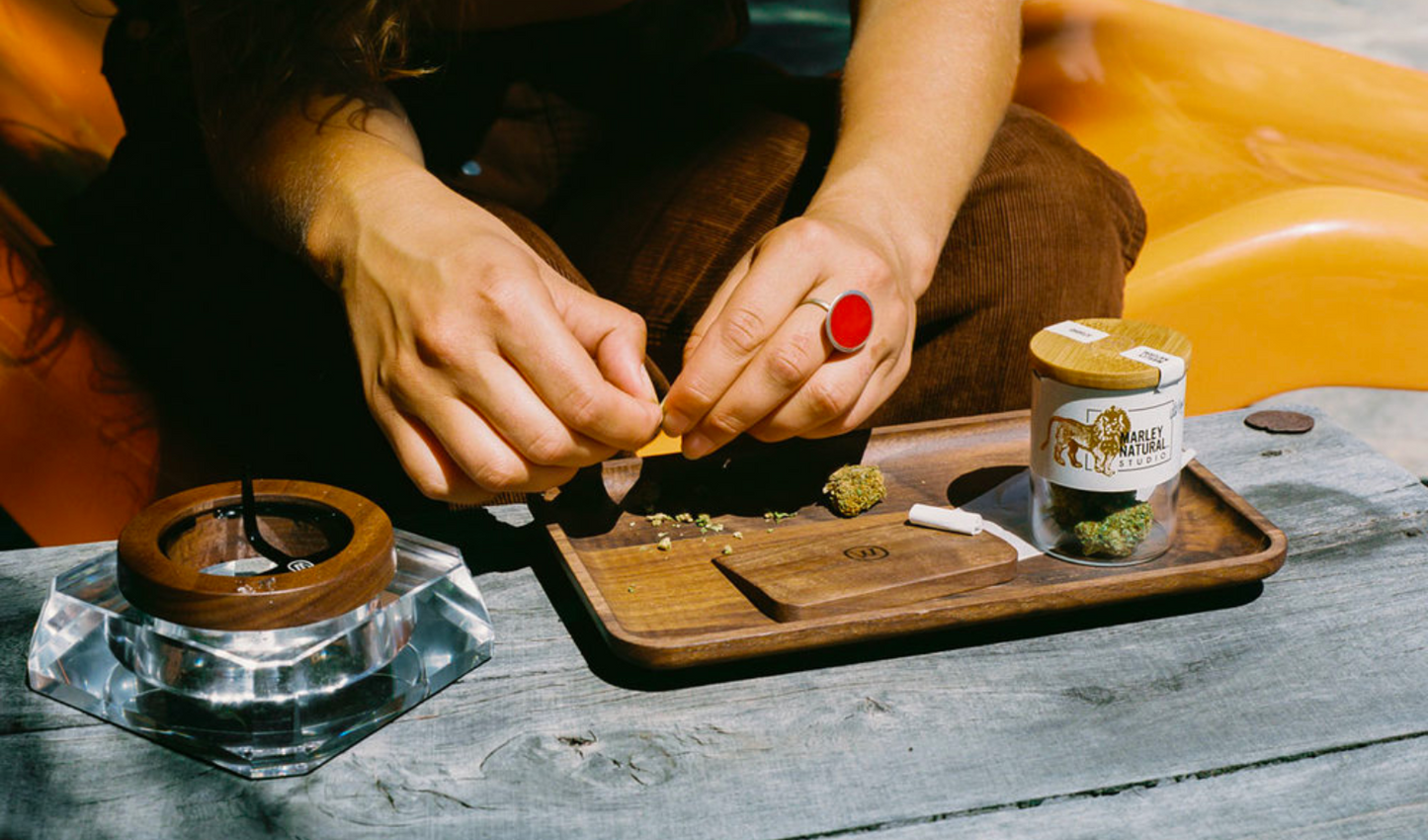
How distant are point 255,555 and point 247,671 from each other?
88 millimetres

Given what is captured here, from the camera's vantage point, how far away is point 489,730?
692 millimetres

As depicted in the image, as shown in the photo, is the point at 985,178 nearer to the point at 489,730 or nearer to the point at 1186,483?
the point at 1186,483

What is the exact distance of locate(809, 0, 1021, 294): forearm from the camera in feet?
3.09

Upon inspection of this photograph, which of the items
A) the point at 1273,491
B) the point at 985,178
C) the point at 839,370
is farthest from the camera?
the point at 985,178

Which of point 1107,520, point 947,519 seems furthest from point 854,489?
point 1107,520

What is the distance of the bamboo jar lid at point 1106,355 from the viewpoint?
724 millimetres

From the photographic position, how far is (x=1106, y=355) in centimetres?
75

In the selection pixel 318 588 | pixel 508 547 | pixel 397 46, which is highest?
pixel 397 46

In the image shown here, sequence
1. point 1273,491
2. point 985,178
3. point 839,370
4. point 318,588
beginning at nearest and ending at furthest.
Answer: point 318,588 → point 839,370 → point 1273,491 → point 985,178

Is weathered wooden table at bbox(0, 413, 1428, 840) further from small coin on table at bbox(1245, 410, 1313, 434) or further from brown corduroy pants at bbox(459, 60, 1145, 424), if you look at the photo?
brown corduroy pants at bbox(459, 60, 1145, 424)

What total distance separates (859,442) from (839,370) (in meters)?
0.18

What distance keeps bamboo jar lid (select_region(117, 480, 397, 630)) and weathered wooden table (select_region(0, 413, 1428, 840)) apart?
0.08m

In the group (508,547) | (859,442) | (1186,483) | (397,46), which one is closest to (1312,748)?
(1186,483)

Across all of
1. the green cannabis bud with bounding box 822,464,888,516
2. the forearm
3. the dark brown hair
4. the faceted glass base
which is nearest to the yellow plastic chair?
the forearm
